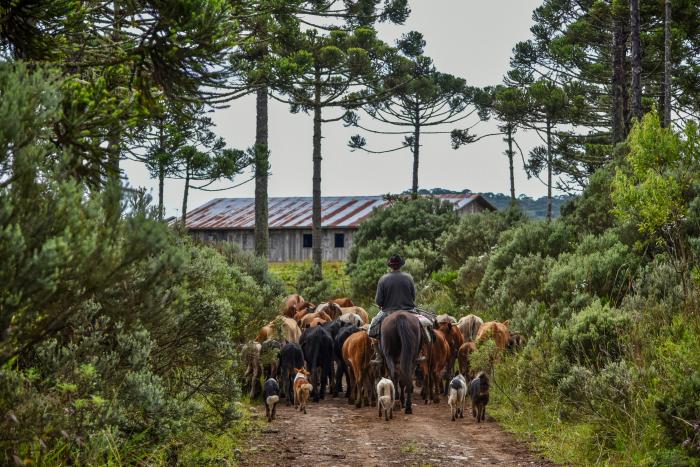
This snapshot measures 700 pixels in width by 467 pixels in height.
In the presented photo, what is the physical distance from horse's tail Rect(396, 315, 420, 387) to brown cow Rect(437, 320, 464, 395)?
267cm

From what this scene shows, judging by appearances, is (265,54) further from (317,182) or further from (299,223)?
(299,223)

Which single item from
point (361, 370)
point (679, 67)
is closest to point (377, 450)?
point (361, 370)

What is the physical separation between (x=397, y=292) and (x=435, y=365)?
1776mm

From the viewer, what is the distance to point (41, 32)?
24.0 feet

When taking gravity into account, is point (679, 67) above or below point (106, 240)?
above

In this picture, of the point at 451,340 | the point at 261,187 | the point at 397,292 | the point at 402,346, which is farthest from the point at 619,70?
the point at 402,346

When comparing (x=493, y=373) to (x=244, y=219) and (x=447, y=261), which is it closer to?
(x=447, y=261)

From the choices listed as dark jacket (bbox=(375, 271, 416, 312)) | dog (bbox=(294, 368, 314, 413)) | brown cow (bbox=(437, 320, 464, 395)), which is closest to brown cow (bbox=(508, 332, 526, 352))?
brown cow (bbox=(437, 320, 464, 395))

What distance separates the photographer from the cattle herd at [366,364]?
12.4m

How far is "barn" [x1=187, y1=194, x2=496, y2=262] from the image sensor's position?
49.2 meters

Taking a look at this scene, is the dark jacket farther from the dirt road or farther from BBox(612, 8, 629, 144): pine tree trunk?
BBox(612, 8, 629, 144): pine tree trunk

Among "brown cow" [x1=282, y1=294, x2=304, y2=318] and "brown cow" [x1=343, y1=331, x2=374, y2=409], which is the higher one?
"brown cow" [x1=282, y1=294, x2=304, y2=318]

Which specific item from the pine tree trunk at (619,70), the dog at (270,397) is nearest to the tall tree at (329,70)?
the pine tree trunk at (619,70)

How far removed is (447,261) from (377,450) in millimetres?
17749
